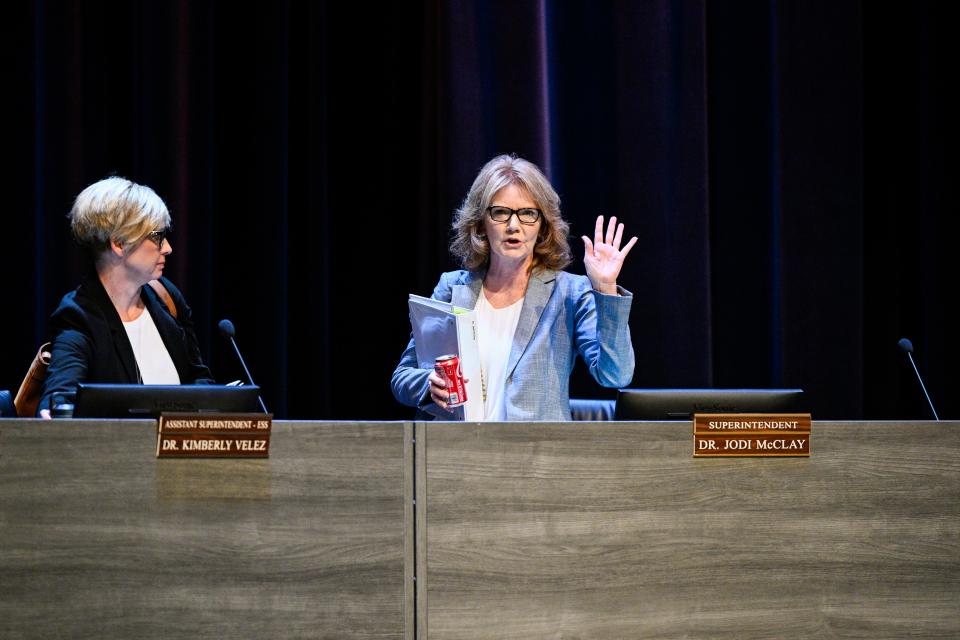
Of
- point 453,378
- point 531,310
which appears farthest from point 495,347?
point 453,378

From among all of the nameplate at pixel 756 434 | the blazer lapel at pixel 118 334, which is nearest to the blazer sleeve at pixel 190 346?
the blazer lapel at pixel 118 334

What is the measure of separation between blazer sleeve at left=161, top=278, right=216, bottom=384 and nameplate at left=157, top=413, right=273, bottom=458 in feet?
3.06

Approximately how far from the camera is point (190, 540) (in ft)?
4.96

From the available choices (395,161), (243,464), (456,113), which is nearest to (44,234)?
(395,161)

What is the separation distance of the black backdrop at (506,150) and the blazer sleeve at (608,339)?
0.71 meters

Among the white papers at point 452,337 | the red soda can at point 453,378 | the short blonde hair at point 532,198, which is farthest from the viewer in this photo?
the short blonde hair at point 532,198

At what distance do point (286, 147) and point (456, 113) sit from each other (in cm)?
54

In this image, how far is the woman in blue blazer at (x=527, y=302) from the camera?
2.28 meters

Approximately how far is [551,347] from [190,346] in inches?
37.1

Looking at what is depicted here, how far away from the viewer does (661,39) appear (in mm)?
3156

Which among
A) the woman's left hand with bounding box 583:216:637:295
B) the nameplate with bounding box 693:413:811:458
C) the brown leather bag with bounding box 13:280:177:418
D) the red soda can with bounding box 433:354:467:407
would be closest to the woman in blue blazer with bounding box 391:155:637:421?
the woman's left hand with bounding box 583:216:637:295

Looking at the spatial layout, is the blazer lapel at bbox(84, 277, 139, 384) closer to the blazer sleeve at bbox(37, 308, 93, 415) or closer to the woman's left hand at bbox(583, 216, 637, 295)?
the blazer sleeve at bbox(37, 308, 93, 415)

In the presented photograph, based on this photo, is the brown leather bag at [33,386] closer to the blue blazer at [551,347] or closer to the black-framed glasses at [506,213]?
the blue blazer at [551,347]

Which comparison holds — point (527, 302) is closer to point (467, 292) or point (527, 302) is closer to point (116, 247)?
point (467, 292)
